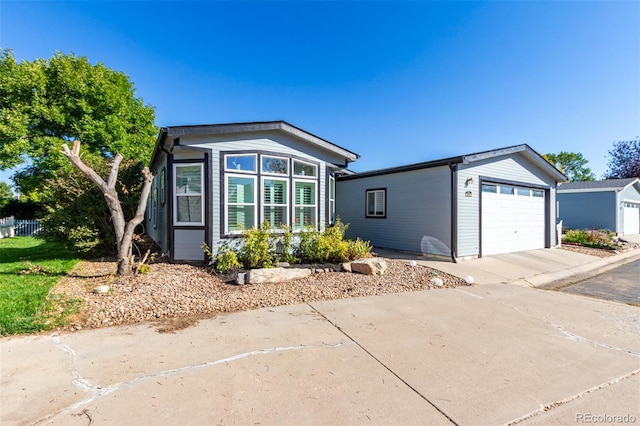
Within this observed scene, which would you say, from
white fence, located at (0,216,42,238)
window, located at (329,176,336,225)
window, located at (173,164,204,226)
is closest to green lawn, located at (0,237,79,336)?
window, located at (173,164,204,226)

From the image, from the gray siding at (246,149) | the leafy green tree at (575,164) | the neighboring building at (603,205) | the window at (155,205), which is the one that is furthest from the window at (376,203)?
the leafy green tree at (575,164)

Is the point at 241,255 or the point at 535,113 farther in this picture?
the point at 535,113

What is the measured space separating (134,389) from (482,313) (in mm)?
4815

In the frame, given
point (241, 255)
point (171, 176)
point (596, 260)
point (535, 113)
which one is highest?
point (535, 113)

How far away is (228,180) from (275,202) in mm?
1364

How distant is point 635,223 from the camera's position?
21.2 meters

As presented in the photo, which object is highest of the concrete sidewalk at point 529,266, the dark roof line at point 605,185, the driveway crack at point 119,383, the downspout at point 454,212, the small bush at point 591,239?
the dark roof line at point 605,185

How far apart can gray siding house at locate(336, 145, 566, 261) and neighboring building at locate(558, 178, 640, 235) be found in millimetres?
10317

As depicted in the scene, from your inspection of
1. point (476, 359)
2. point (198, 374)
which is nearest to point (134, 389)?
point (198, 374)

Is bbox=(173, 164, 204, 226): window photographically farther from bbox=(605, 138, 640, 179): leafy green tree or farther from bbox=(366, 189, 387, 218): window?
bbox=(605, 138, 640, 179): leafy green tree

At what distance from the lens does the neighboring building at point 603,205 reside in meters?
18.5

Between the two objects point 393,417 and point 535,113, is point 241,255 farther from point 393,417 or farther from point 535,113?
point 535,113

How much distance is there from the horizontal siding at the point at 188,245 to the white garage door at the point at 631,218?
1067 inches

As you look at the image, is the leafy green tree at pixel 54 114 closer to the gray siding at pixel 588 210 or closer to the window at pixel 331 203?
the window at pixel 331 203
